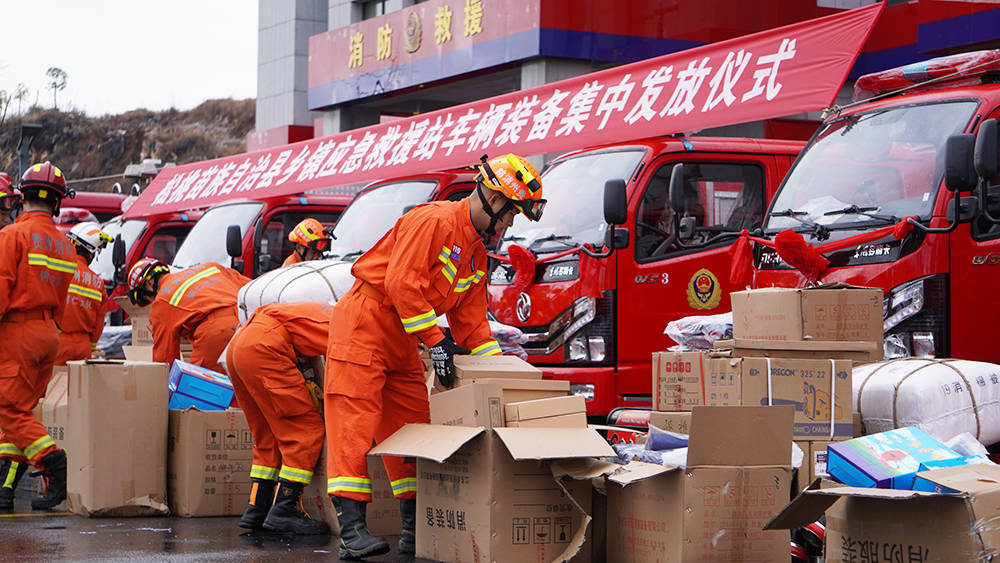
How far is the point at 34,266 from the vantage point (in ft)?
26.3

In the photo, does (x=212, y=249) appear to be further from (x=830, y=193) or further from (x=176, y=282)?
(x=830, y=193)

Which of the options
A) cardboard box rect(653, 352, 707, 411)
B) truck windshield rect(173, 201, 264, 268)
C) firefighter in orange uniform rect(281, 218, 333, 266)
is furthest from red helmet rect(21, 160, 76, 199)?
truck windshield rect(173, 201, 264, 268)

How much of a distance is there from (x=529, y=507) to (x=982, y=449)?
6.38 feet

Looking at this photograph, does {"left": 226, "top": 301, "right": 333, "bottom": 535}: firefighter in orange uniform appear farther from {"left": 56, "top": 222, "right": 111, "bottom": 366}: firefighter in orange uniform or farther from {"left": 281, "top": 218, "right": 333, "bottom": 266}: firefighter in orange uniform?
{"left": 281, "top": 218, "right": 333, "bottom": 266}: firefighter in orange uniform

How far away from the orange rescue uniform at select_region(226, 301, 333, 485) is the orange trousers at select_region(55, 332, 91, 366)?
3480mm

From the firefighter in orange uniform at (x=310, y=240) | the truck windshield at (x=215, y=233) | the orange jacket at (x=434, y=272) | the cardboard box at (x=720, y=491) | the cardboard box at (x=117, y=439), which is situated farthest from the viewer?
the truck windshield at (x=215, y=233)

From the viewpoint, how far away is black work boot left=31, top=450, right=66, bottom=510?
793 cm

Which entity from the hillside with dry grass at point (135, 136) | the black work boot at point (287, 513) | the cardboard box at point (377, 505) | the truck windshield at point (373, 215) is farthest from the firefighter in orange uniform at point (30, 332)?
the hillside with dry grass at point (135, 136)

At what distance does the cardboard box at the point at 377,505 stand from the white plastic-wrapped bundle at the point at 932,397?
234 centimetres

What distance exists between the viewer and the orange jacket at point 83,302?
9.89 metres

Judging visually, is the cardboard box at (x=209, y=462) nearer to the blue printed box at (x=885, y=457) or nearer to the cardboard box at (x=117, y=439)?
the cardboard box at (x=117, y=439)

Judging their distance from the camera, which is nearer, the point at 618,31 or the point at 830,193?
the point at 830,193

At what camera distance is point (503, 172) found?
6160 mm

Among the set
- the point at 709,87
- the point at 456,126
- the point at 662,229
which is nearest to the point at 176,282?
the point at 662,229
